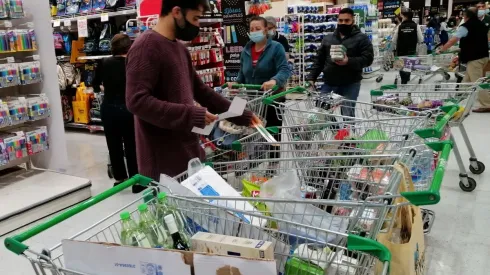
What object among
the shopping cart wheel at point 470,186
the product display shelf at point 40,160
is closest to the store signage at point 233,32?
the product display shelf at point 40,160

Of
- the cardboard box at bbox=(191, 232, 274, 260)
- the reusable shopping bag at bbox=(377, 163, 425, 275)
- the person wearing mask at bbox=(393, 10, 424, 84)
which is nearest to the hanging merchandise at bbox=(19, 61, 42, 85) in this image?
the cardboard box at bbox=(191, 232, 274, 260)

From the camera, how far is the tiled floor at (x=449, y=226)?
2929 mm

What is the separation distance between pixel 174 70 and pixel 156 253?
1.07 m

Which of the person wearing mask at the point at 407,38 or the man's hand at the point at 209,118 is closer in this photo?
the man's hand at the point at 209,118

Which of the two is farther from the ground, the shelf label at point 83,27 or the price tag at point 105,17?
the price tag at point 105,17

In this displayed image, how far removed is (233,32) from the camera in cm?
709

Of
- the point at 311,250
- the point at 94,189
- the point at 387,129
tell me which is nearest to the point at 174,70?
the point at 311,250

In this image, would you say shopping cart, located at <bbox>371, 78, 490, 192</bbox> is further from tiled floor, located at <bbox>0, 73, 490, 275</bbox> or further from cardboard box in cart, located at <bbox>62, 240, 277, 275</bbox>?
cardboard box in cart, located at <bbox>62, 240, 277, 275</bbox>

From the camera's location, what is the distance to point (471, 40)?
743 centimetres

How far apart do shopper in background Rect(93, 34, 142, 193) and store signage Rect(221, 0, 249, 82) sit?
2831 mm

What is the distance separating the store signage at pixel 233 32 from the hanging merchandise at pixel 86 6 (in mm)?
2034

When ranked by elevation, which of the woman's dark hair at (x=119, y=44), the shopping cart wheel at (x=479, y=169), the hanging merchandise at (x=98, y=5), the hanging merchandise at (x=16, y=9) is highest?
the hanging merchandise at (x=98, y=5)

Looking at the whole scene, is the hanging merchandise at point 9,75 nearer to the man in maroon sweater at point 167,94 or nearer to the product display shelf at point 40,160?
the product display shelf at point 40,160

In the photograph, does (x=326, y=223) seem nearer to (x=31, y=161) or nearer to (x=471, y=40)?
(x=31, y=161)
